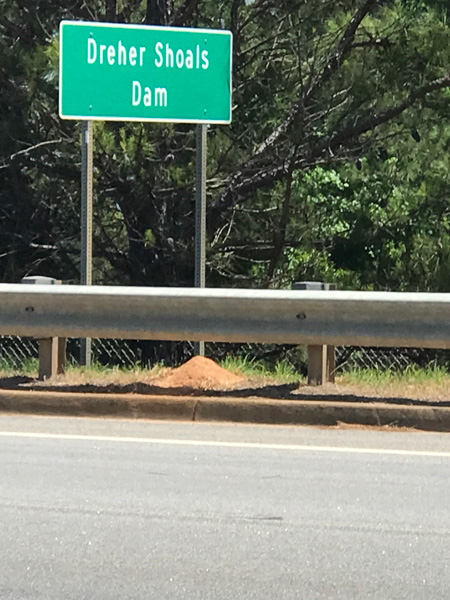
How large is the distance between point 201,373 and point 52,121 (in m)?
6.86

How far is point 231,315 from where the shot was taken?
970 cm

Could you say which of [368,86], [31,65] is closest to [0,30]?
[31,65]

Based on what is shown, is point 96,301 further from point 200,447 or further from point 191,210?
point 191,210

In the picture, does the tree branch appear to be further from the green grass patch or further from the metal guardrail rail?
the metal guardrail rail

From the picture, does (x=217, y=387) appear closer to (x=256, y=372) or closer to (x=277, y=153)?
(x=256, y=372)

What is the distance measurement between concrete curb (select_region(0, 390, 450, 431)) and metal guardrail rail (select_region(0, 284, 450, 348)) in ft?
1.92

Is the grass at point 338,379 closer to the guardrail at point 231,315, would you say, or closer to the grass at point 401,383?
the grass at point 401,383

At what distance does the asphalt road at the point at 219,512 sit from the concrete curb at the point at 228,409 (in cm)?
17

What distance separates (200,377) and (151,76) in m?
3.16

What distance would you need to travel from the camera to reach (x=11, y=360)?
1270 cm

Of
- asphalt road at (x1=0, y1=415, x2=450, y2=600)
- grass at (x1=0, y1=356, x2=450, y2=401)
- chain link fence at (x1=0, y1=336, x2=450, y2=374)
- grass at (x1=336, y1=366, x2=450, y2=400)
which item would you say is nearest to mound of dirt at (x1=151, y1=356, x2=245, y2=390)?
grass at (x1=0, y1=356, x2=450, y2=401)

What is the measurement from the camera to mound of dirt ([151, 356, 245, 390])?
10086 millimetres

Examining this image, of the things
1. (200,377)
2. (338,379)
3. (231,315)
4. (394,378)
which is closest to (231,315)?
(231,315)

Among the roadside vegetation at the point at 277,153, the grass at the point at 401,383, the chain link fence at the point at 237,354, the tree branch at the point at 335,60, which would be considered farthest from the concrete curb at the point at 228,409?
the tree branch at the point at 335,60
